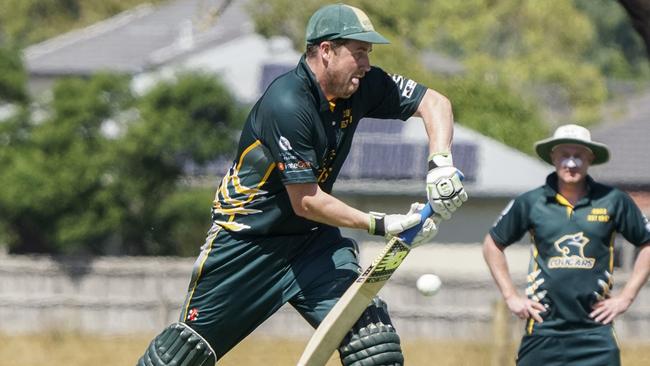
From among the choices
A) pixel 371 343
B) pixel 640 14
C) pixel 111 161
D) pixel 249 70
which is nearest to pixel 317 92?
pixel 371 343

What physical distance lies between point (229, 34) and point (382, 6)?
369 inches

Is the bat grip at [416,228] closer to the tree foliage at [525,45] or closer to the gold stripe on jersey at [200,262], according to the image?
the gold stripe on jersey at [200,262]

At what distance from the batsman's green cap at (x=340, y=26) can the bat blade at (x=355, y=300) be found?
85 cm

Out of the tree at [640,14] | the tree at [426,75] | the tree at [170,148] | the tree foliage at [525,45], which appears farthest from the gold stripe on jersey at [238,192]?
the tree foliage at [525,45]

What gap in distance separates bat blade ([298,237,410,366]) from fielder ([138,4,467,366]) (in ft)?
0.25

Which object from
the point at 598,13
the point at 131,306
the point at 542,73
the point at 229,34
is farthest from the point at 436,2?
the point at 131,306

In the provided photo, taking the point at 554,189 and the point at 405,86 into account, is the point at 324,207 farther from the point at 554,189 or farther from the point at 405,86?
the point at 554,189

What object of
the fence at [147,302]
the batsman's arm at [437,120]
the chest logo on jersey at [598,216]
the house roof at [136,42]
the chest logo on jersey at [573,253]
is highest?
the batsman's arm at [437,120]

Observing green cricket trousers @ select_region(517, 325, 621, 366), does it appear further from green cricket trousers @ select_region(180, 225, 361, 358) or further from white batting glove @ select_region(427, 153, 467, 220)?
white batting glove @ select_region(427, 153, 467, 220)

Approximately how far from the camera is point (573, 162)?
301 inches

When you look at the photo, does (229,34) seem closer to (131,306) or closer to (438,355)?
(131,306)

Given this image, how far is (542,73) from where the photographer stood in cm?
4756

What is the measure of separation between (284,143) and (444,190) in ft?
2.24

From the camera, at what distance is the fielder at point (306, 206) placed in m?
5.68
